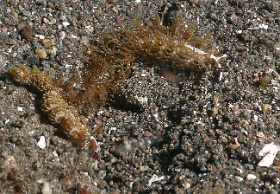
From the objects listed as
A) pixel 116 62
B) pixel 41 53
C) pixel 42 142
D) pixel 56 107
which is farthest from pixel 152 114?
pixel 41 53

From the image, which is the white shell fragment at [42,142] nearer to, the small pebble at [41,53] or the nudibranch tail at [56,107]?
the nudibranch tail at [56,107]

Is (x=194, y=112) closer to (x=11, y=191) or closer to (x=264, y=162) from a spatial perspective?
(x=264, y=162)

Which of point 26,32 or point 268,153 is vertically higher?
point 26,32

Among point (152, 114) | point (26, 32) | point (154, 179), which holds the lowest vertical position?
point (154, 179)

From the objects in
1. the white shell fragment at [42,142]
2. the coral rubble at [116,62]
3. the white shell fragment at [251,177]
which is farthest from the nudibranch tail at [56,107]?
the white shell fragment at [251,177]

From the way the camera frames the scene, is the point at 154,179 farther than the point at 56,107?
No

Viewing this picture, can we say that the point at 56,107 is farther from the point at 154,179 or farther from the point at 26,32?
the point at 154,179

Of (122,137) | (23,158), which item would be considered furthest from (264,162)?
(23,158)

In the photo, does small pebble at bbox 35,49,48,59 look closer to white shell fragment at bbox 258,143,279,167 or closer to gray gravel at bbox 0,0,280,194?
gray gravel at bbox 0,0,280,194
